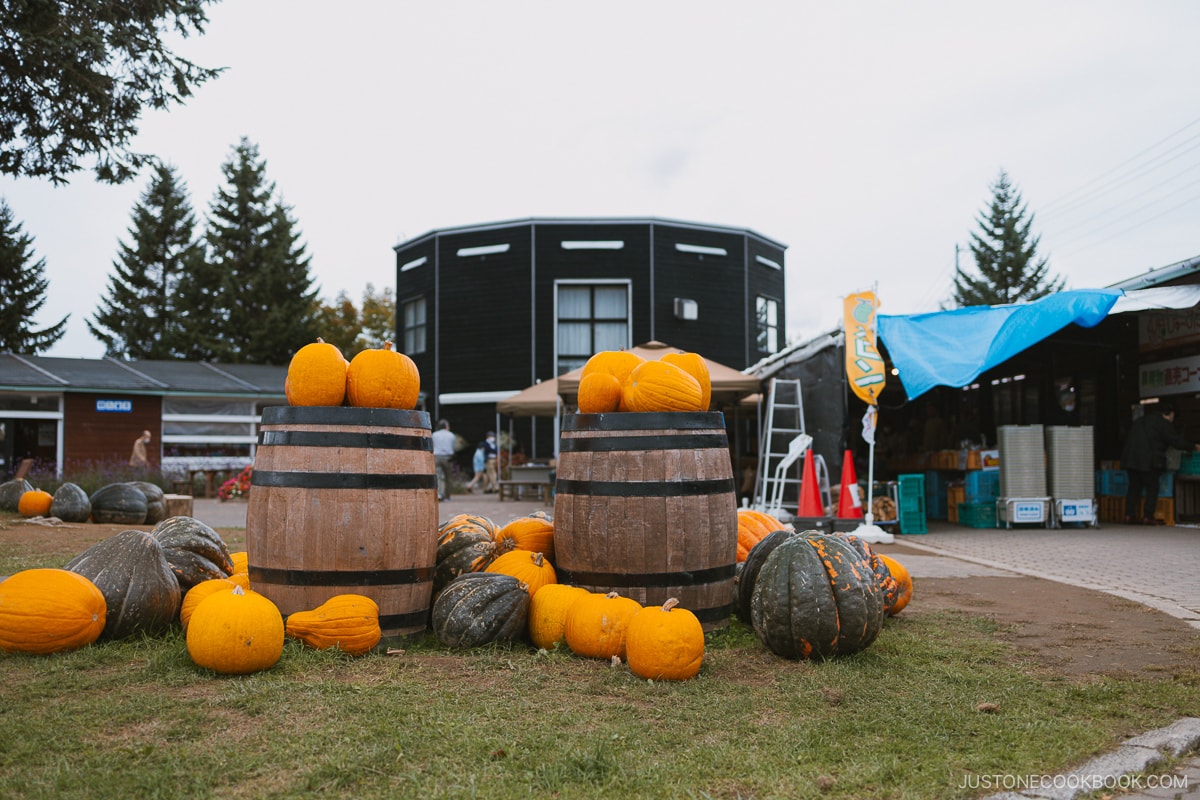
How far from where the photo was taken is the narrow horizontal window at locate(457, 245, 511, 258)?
24188 millimetres

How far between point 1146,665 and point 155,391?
22.6 meters

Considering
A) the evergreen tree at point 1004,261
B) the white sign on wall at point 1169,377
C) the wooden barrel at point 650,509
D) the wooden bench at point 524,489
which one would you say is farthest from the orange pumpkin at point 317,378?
the evergreen tree at point 1004,261

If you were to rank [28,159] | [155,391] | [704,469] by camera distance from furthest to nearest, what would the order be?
[155,391]
[28,159]
[704,469]

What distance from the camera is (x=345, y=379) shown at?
4141 millimetres

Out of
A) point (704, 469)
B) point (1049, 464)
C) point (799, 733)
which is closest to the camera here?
point (799, 733)

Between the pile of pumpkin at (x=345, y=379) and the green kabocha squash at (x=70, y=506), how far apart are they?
331 inches

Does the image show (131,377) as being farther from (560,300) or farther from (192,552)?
(192,552)

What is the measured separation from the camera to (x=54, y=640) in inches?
150

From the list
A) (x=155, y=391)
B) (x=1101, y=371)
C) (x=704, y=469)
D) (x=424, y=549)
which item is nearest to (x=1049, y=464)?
(x=1101, y=371)

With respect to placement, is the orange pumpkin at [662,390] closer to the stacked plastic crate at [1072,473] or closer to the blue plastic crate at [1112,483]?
the stacked plastic crate at [1072,473]

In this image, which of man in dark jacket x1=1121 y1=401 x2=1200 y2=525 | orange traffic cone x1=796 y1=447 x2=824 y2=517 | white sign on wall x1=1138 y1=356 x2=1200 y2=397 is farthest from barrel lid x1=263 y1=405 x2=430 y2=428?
white sign on wall x1=1138 y1=356 x2=1200 y2=397

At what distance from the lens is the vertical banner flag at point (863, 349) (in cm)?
1091

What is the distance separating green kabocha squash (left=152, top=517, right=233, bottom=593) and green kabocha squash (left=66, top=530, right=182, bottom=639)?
25 cm

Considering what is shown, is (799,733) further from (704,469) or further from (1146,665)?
(1146,665)
